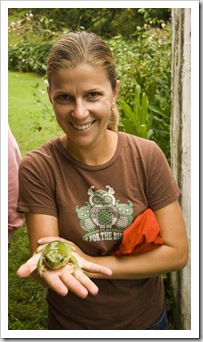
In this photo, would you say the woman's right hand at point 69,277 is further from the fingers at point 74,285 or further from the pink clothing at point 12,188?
the pink clothing at point 12,188

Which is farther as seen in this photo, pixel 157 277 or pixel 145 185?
pixel 157 277

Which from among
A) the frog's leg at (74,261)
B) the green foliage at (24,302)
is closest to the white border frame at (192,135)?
the frog's leg at (74,261)

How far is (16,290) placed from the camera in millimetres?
2516

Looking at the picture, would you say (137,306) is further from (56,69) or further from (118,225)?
(56,69)

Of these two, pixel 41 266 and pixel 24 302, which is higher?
pixel 41 266

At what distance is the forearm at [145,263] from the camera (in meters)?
1.24

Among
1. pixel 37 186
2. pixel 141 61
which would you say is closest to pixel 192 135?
pixel 37 186

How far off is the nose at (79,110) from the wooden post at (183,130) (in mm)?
596

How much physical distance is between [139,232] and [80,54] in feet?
1.62

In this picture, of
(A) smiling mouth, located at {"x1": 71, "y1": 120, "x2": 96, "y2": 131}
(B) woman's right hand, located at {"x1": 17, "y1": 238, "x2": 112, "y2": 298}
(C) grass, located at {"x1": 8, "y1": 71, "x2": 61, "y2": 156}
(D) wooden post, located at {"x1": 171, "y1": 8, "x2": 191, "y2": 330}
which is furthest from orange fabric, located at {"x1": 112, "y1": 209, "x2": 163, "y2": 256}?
(C) grass, located at {"x1": 8, "y1": 71, "x2": 61, "y2": 156}

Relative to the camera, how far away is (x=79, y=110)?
3.70ft

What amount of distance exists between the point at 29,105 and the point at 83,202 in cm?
267

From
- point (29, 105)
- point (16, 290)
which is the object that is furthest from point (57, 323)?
point (29, 105)

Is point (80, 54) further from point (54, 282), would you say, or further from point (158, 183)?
point (54, 282)
